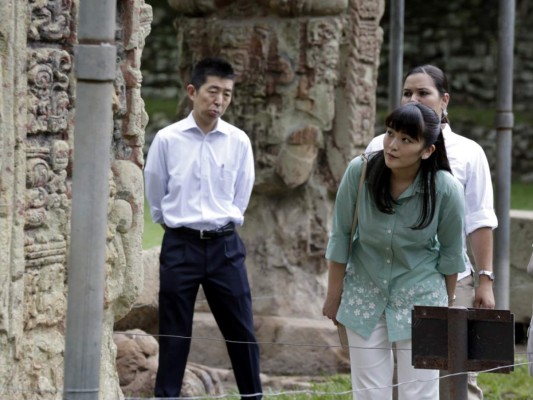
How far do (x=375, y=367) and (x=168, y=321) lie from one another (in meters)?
1.70

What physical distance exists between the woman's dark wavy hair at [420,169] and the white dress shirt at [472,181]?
0.65m

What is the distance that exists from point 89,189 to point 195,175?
3.02 m

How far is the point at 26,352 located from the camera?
475cm

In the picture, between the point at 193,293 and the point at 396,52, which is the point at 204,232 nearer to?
the point at 193,293

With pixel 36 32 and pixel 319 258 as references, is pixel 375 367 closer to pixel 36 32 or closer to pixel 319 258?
pixel 36 32

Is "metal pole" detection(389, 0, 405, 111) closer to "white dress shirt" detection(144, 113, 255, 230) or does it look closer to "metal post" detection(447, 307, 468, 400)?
"white dress shirt" detection(144, 113, 255, 230)

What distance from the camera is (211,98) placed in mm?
6387

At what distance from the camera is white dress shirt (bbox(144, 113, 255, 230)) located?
6.34m

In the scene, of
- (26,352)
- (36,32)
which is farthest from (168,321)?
(36,32)

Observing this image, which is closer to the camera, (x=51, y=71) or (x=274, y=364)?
(x=51, y=71)

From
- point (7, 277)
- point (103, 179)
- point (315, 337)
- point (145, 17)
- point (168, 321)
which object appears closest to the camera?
point (103, 179)

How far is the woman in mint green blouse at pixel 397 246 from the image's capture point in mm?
4836

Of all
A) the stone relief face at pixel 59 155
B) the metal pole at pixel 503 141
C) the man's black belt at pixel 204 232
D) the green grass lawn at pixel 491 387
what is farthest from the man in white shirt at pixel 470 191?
the metal pole at pixel 503 141

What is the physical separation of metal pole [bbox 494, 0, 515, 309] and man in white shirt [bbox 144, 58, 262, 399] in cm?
175
